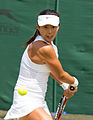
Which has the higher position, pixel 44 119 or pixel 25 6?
pixel 25 6

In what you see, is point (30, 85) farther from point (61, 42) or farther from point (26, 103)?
point (61, 42)

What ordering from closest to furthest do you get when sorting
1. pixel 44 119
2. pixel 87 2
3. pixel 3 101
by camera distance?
pixel 44 119
pixel 87 2
pixel 3 101

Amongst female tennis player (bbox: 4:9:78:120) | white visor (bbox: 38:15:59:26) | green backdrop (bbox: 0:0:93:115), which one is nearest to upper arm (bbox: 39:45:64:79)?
female tennis player (bbox: 4:9:78:120)

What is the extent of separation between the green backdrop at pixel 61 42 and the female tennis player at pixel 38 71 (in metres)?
2.53

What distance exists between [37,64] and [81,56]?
2726mm

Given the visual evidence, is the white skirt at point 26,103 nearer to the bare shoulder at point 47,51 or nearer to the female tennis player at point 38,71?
the female tennis player at point 38,71

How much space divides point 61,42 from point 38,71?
267cm

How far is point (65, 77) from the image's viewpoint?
3.16 meters

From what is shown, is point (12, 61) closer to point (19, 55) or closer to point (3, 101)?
point (19, 55)

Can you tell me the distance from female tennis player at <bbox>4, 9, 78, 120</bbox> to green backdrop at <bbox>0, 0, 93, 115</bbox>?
253 centimetres

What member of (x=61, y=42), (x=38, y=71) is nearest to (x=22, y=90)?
(x=38, y=71)

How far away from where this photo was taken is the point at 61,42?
18.9ft

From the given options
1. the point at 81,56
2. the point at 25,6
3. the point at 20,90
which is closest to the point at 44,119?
the point at 20,90

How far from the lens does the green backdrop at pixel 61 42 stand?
5.74 meters
